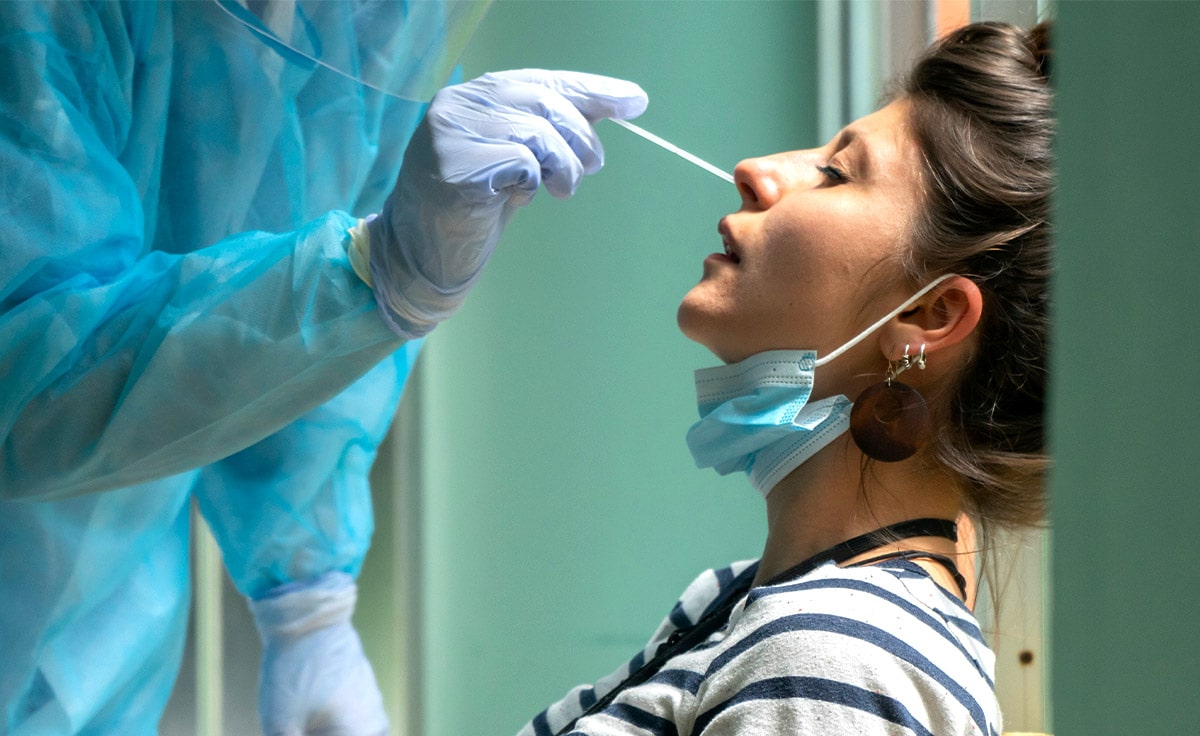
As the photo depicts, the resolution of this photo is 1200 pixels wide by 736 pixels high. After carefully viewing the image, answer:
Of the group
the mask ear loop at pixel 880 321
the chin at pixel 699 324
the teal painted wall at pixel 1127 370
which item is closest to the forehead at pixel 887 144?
the mask ear loop at pixel 880 321

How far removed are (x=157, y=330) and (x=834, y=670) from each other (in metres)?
0.63

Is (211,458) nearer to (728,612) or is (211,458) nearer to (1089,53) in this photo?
(728,612)

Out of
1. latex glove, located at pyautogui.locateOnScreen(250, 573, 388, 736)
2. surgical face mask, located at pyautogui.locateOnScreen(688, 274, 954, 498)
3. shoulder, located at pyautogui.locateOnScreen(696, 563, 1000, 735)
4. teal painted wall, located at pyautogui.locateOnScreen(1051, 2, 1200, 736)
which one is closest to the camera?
teal painted wall, located at pyautogui.locateOnScreen(1051, 2, 1200, 736)

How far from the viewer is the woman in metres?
1.03

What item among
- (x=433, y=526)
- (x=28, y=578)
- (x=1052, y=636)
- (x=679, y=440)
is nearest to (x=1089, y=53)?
(x=1052, y=636)

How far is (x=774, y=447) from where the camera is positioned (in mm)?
1097

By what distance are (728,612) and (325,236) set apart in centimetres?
51

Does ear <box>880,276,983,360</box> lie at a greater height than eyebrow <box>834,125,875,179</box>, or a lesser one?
lesser

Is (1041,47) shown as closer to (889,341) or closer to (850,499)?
(889,341)

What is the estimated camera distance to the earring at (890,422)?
977 millimetres

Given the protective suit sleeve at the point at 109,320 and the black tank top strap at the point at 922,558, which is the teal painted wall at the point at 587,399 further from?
the protective suit sleeve at the point at 109,320

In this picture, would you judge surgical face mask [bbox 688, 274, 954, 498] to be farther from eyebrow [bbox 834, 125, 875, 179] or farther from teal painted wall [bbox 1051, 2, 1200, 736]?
teal painted wall [bbox 1051, 2, 1200, 736]

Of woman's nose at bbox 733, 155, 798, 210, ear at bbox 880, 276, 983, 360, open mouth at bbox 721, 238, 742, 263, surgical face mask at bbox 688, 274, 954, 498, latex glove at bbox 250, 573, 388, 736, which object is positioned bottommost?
latex glove at bbox 250, 573, 388, 736

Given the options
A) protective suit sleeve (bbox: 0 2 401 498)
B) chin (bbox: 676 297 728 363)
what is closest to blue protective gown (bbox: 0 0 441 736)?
protective suit sleeve (bbox: 0 2 401 498)
